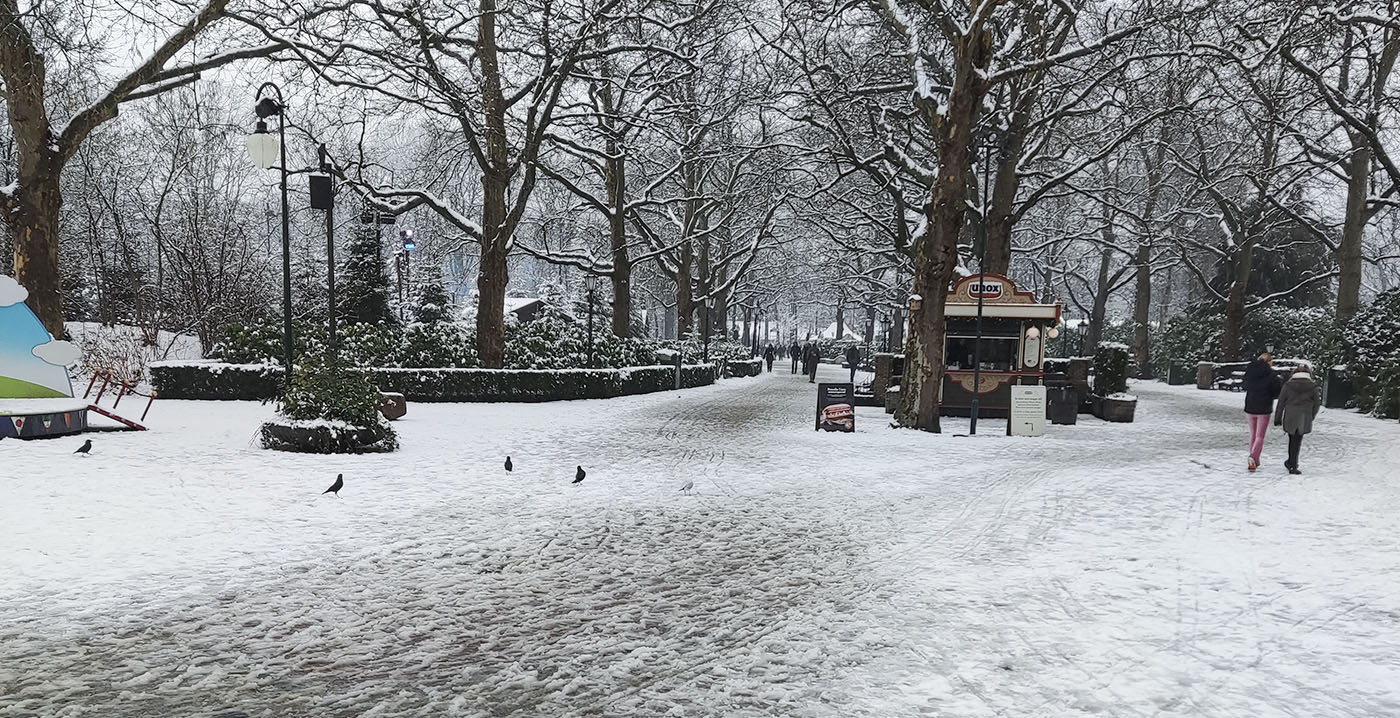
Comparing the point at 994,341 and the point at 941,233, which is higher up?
the point at 941,233

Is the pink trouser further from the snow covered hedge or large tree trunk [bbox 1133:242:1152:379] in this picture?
the snow covered hedge

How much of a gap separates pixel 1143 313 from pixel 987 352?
25.4 m

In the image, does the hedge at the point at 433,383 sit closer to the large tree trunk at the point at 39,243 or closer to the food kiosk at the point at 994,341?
the large tree trunk at the point at 39,243

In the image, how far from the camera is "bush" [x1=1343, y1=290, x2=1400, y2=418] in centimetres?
1916

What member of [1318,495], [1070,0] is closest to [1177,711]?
[1318,495]

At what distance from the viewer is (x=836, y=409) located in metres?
14.6

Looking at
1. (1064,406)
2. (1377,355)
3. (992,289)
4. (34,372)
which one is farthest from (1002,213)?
(34,372)

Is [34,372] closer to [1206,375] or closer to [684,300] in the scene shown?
[684,300]

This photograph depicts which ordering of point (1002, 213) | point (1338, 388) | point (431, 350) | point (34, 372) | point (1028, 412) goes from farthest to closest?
point (1338, 388), point (1002, 213), point (431, 350), point (1028, 412), point (34, 372)

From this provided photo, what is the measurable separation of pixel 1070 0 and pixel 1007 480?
9.39 m

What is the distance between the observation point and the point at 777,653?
438cm

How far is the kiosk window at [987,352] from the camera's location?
18.2 meters

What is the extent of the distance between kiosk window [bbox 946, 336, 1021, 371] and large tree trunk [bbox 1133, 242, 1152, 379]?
64.4 feet

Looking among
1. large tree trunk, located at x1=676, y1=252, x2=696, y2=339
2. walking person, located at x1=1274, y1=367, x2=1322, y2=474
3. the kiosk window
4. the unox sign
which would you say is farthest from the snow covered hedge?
walking person, located at x1=1274, y1=367, x2=1322, y2=474
